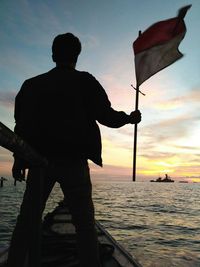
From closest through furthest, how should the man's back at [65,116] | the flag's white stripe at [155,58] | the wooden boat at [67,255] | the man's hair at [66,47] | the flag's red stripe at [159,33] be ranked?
the man's back at [65,116] → the man's hair at [66,47] → the flag's white stripe at [155,58] → the flag's red stripe at [159,33] → the wooden boat at [67,255]

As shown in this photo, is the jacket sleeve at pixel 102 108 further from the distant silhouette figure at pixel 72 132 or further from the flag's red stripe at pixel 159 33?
the flag's red stripe at pixel 159 33

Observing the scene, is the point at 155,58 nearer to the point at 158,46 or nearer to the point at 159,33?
the point at 158,46

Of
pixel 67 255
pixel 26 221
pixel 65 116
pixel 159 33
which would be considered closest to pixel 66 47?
pixel 65 116

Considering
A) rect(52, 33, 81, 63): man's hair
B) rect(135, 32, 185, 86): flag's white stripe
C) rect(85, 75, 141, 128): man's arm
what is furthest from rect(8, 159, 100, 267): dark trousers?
rect(135, 32, 185, 86): flag's white stripe

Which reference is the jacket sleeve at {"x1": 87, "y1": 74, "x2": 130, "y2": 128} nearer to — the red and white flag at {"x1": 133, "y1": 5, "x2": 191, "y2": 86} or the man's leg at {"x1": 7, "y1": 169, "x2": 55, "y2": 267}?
the man's leg at {"x1": 7, "y1": 169, "x2": 55, "y2": 267}

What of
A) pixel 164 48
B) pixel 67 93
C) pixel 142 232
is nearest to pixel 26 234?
pixel 67 93

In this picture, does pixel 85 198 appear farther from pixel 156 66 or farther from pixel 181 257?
pixel 181 257

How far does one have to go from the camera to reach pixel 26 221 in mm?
2945

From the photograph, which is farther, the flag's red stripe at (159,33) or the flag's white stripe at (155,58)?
the flag's red stripe at (159,33)

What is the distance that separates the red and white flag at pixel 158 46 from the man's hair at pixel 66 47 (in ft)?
3.18

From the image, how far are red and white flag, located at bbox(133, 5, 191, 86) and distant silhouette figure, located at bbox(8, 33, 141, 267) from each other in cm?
90

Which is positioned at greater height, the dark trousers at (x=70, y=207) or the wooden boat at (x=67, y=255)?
the dark trousers at (x=70, y=207)

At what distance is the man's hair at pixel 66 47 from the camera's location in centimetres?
341

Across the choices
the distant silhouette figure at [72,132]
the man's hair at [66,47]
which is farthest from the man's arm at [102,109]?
the man's hair at [66,47]
